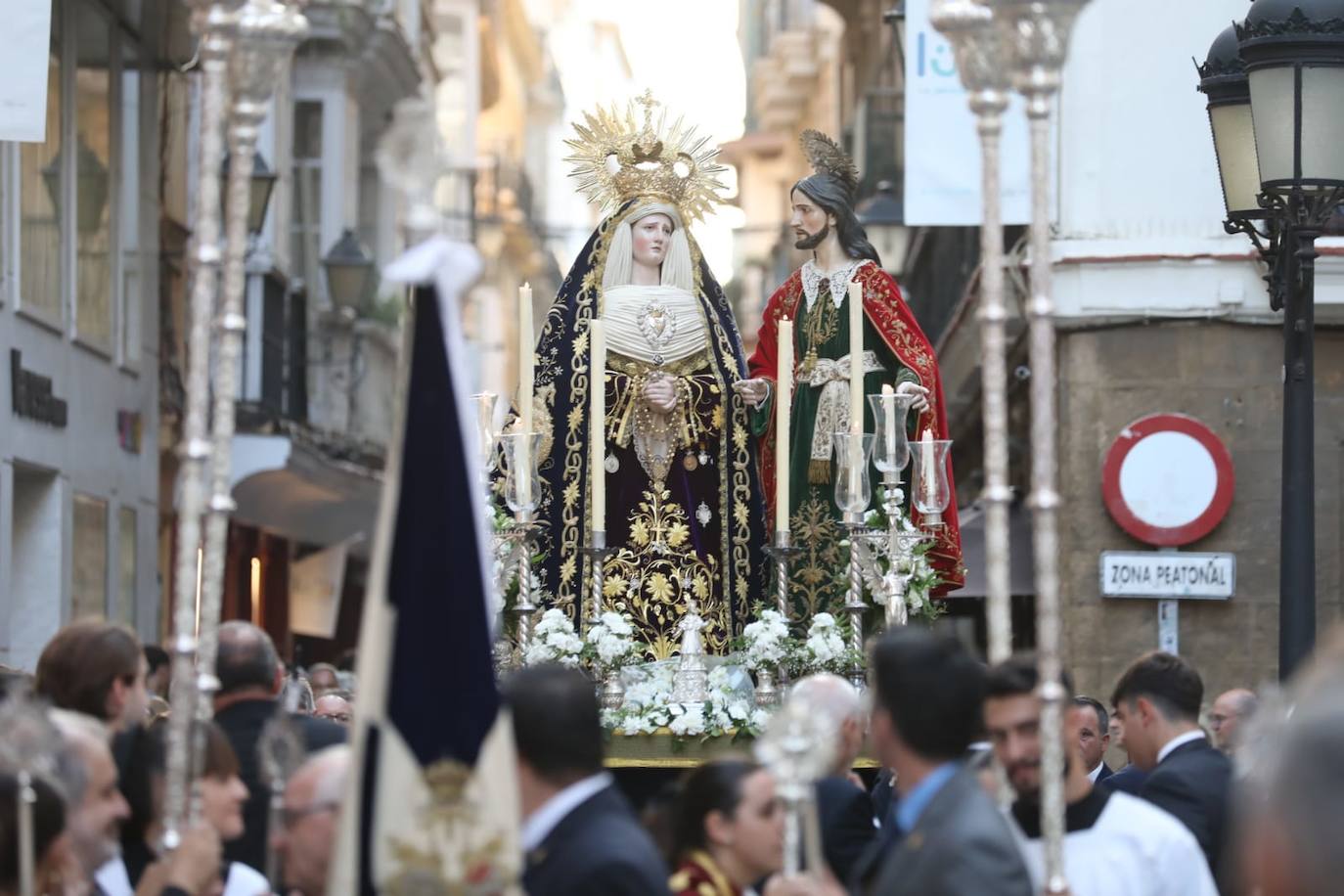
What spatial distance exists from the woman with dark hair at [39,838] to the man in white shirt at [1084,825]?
192cm

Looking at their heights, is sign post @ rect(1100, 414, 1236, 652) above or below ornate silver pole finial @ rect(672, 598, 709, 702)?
above

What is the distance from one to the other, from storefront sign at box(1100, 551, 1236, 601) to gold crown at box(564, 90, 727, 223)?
249 inches

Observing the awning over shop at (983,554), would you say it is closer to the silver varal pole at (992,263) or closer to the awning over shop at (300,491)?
the awning over shop at (300,491)

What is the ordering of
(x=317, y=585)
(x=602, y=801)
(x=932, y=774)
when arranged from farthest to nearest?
(x=317, y=585)
(x=602, y=801)
(x=932, y=774)

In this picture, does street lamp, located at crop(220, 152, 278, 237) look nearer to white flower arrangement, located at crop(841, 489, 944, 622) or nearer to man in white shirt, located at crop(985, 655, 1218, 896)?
white flower arrangement, located at crop(841, 489, 944, 622)

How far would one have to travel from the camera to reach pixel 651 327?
9.88 m

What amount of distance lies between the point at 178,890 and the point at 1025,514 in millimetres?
13471

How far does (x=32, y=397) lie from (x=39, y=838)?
11978mm

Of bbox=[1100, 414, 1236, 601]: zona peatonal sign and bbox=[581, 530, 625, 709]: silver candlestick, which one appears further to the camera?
bbox=[1100, 414, 1236, 601]: zona peatonal sign

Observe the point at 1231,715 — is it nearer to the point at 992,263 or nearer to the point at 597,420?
the point at 597,420

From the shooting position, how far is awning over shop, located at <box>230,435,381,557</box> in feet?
69.1

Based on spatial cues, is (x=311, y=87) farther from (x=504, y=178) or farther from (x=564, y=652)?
(x=504, y=178)

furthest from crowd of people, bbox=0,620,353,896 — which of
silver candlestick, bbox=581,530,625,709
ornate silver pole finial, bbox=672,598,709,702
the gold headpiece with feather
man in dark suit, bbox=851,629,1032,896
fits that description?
the gold headpiece with feather

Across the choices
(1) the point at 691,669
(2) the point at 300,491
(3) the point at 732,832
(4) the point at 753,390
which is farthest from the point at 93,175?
(3) the point at 732,832
